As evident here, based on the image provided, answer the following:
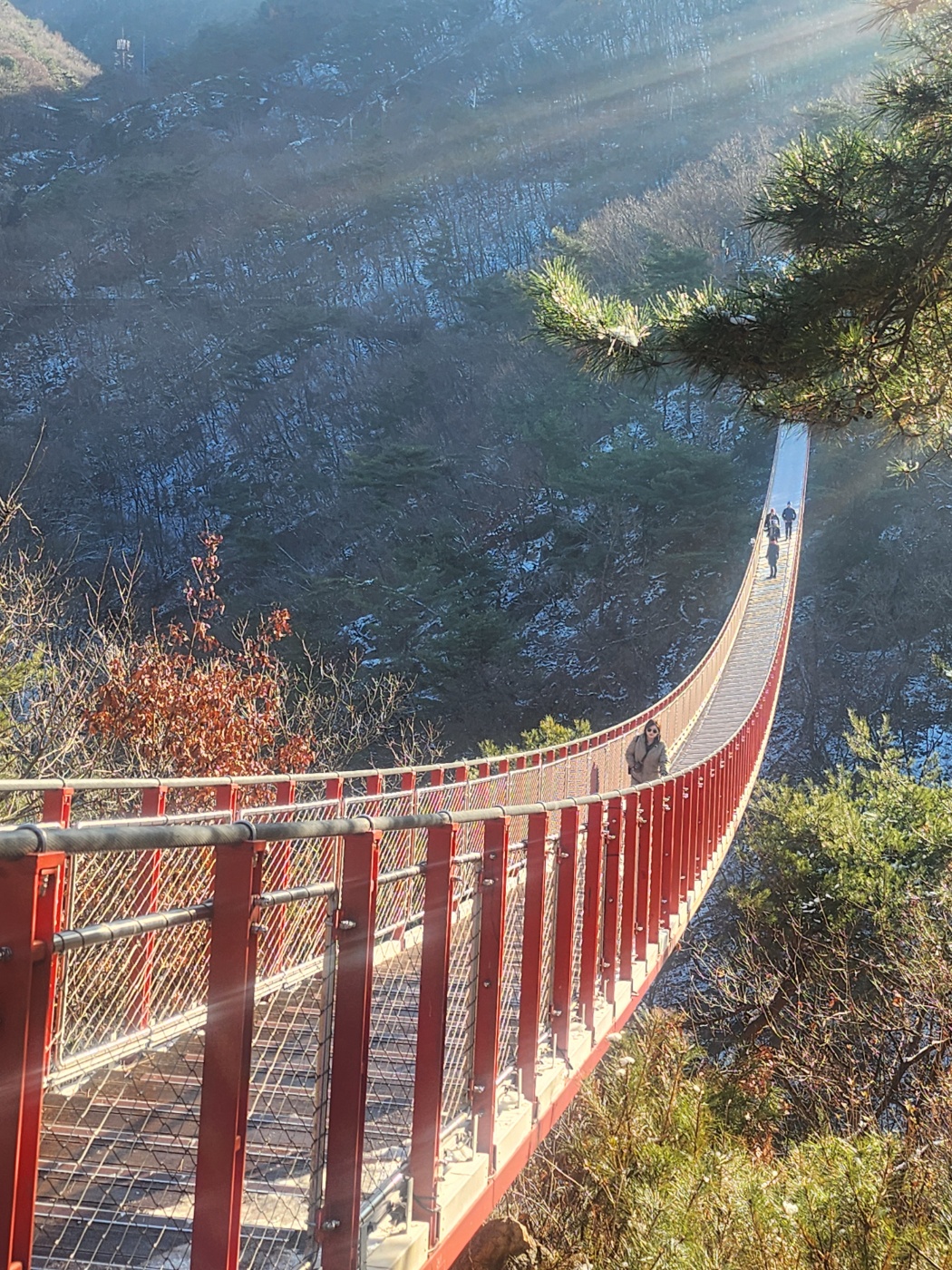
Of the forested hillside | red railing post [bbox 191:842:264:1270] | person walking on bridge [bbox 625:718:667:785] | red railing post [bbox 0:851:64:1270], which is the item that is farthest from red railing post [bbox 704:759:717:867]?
the forested hillside

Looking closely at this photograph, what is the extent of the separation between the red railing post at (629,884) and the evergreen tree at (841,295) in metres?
1.97

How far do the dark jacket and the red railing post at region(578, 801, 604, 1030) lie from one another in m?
3.20

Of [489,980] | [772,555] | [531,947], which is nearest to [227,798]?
[531,947]

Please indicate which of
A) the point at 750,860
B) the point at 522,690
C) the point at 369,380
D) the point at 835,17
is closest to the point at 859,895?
the point at 750,860

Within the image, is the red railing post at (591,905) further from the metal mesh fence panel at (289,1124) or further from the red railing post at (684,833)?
the red railing post at (684,833)

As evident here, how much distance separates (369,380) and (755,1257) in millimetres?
33127

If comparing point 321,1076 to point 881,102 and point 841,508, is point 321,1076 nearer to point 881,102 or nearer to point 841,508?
point 881,102

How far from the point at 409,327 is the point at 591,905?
3408 centimetres

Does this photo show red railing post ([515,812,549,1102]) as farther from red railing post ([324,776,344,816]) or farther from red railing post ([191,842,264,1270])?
red railing post ([191,842,264,1270])

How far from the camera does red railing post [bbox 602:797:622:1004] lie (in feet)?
15.2

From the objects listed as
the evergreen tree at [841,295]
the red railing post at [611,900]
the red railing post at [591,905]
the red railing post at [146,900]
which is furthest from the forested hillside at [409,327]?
the red railing post at [591,905]

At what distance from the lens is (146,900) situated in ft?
12.9

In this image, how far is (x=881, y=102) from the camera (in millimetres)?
4820

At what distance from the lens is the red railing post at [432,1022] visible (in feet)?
7.91
